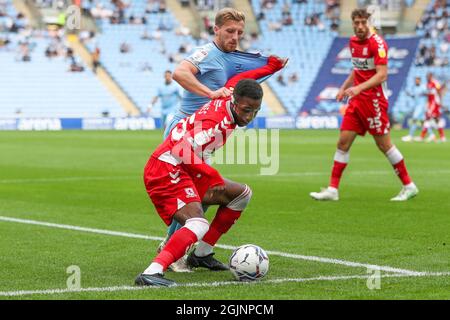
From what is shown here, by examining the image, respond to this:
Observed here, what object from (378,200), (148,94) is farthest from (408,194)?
(148,94)

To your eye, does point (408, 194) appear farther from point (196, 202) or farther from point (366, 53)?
point (196, 202)

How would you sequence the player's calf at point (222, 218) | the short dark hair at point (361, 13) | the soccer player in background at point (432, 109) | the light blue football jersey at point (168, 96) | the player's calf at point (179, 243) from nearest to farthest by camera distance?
the player's calf at point (179, 243)
the player's calf at point (222, 218)
the short dark hair at point (361, 13)
the light blue football jersey at point (168, 96)
the soccer player in background at point (432, 109)

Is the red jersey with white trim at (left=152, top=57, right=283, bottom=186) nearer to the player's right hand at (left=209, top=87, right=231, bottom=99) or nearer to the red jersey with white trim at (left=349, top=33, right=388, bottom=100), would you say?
the player's right hand at (left=209, top=87, right=231, bottom=99)

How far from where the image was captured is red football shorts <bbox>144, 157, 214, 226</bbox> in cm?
764

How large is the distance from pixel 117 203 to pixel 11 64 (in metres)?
Result: 39.3

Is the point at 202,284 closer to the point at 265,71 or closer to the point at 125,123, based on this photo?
the point at 265,71

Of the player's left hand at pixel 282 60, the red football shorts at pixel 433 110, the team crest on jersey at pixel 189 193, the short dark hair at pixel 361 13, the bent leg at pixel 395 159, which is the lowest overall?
the red football shorts at pixel 433 110

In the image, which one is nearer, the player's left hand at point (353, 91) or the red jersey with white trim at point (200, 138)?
the red jersey with white trim at point (200, 138)

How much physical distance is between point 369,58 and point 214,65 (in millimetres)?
5495

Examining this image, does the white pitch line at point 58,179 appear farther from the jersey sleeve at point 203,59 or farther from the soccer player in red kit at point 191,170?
the soccer player in red kit at point 191,170

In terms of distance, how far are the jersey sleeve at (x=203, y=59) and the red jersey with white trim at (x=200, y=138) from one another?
109cm

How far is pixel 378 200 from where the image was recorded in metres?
14.1

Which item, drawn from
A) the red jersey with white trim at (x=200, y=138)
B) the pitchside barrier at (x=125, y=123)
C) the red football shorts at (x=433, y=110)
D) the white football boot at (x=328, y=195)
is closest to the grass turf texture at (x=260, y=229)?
the white football boot at (x=328, y=195)

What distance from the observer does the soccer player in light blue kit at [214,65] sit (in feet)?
28.0
